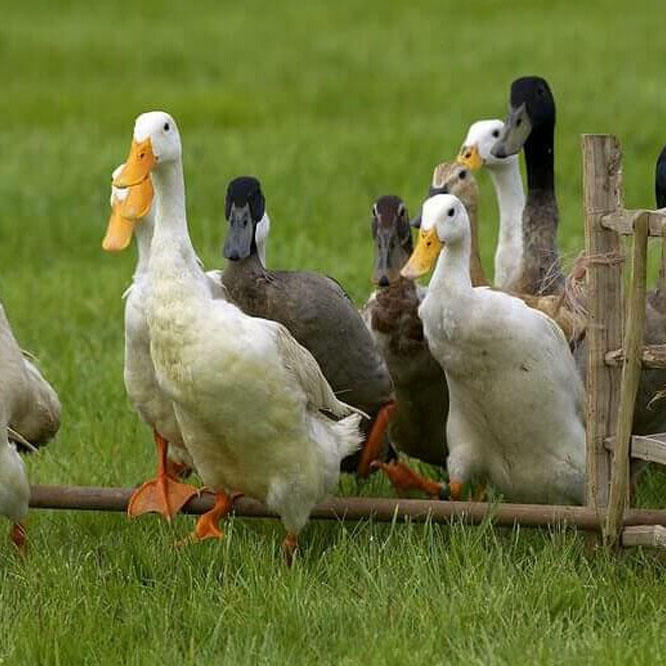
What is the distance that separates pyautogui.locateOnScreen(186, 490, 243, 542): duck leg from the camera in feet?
19.7

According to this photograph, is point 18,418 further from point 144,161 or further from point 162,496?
point 144,161

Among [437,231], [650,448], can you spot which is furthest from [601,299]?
[437,231]

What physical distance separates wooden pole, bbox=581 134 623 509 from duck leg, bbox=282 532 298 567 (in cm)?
97

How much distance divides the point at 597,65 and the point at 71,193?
259 inches

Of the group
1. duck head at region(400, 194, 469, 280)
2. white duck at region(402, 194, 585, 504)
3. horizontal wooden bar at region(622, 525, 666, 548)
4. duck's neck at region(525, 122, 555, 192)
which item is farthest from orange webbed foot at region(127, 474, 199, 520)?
duck's neck at region(525, 122, 555, 192)

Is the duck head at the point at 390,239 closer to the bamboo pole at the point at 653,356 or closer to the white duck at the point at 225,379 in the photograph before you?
the white duck at the point at 225,379

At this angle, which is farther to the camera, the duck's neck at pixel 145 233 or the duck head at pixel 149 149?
the duck's neck at pixel 145 233

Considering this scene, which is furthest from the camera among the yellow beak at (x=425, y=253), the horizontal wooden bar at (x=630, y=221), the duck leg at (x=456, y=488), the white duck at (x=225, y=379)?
the duck leg at (x=456, y=488)

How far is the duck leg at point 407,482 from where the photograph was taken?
6918 millimetres

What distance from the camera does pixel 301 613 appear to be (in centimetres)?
515

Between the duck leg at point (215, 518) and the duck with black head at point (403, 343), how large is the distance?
868mm

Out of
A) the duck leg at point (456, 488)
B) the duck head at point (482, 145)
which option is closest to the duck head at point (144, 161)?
the duck leg at point (456, 488)

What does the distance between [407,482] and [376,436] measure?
8.4 inches

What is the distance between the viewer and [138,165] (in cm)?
585
